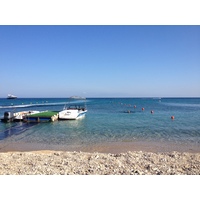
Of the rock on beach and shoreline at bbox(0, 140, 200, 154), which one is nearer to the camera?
the rock on beach

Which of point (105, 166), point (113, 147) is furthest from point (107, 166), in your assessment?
point (113, 147)

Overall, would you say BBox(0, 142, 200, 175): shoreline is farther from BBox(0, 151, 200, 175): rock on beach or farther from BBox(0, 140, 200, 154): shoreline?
BBox(0, 140, 200, 154): shoreline

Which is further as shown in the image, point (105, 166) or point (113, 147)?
point (113, 147)

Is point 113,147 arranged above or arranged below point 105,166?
below

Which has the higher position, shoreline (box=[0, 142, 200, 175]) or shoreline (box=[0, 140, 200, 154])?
shoreline (box=[0, 142, 200, 175])

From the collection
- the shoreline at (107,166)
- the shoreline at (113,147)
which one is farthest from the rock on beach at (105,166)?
the shoreline at (113,147)

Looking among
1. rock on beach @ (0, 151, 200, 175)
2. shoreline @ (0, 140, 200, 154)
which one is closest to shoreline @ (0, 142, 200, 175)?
rock on beach @ (0, 151, 200, 175)

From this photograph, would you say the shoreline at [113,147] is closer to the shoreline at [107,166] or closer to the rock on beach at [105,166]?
the shoreline at [107,166]

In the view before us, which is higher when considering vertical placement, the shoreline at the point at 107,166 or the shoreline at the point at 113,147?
the shoreline at the point at 107,166

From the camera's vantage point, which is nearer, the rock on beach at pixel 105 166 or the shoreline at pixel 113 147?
the rock on beach at pixel 105 166

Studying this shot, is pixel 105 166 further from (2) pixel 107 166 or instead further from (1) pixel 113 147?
(1) pixel 113 147

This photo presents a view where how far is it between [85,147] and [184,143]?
5.63 metres
